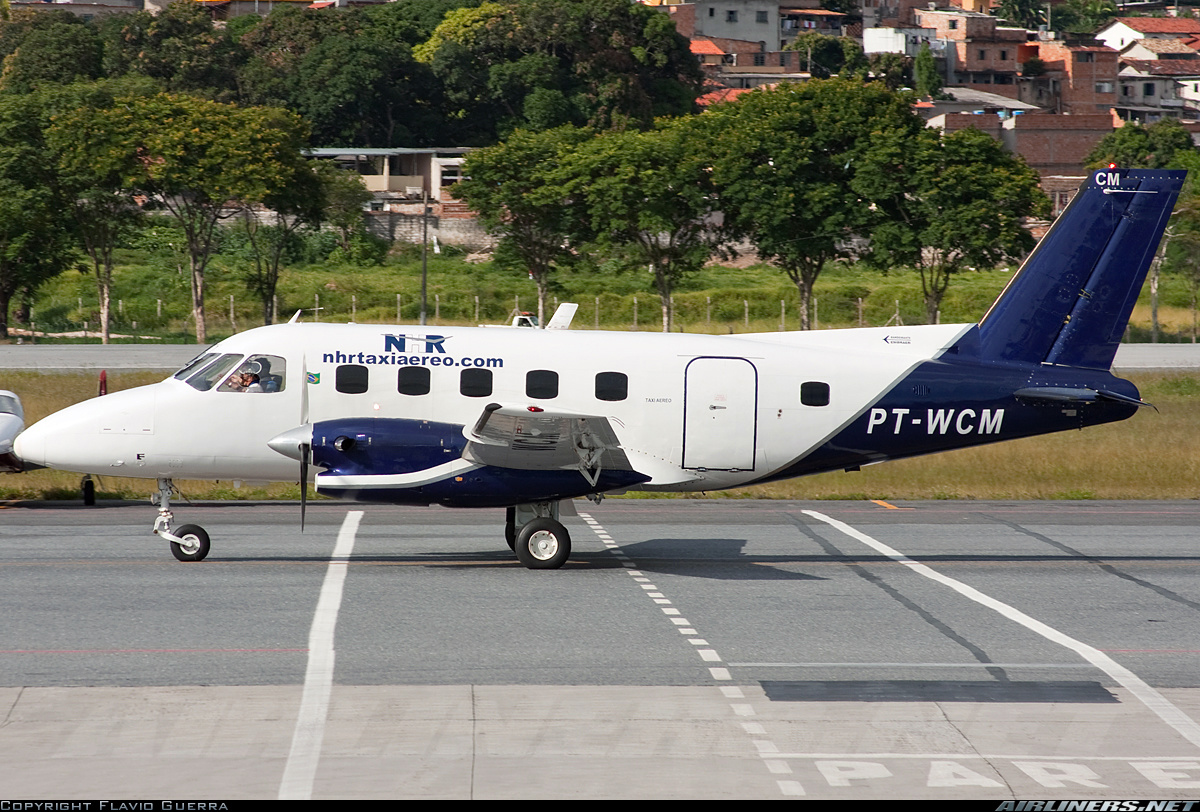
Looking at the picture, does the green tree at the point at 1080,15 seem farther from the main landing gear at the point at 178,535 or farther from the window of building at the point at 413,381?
the main landing gear at the point at 178,535

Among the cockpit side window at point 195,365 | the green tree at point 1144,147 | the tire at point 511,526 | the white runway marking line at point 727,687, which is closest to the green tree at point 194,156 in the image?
the cockpit side window at point 195,365

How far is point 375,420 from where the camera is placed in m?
17.2

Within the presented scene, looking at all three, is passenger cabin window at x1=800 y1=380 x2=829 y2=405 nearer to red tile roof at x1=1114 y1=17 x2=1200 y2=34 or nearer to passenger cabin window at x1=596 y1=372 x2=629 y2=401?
passenger cabin window at x1=596 y1=372 x2=629 y2=401

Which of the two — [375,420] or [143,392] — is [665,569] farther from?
[143,392]

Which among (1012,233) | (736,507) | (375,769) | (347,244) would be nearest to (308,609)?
(375,769)

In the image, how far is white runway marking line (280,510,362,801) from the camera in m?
9.55

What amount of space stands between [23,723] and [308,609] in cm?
461

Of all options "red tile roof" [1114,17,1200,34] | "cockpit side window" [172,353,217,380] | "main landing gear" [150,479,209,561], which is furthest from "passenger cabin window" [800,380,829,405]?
"red tile roof" [1114,17,1200,34]

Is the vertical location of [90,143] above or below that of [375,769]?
above

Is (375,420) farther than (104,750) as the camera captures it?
Yes

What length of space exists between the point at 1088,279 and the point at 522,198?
44.9 metres

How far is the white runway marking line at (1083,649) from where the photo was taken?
37.3 feet

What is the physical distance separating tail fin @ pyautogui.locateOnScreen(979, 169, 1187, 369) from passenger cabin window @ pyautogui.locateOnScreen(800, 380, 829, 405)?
2461 mm

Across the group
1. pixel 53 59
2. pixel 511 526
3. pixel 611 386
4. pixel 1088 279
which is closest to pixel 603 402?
pixel 611 386
